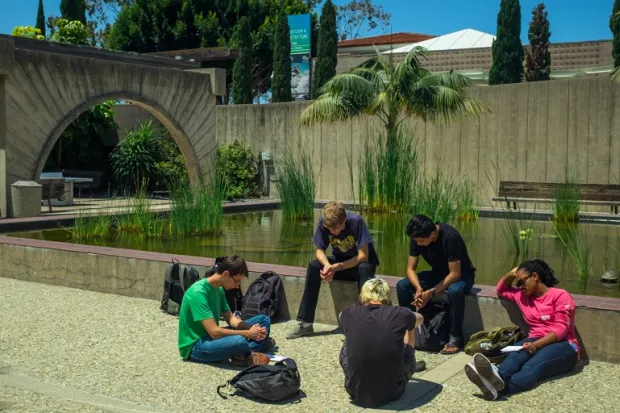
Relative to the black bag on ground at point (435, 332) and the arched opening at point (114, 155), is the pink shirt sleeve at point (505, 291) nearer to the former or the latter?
the black bag on ground at point (435, 332)

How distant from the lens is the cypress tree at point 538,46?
87.0ft

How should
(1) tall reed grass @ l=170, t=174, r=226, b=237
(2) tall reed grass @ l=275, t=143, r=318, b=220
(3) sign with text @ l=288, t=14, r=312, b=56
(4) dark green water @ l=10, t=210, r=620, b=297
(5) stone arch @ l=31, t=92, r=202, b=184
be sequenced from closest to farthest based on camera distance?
(4) dark green water @ l=10, t=210, r=620, b=297 → (1) tall reed grass @ l=170, t=174, r=226, b=237 → (2) tall reed grass @ l=275, t=143, r=318, b=220 → (5) stone arch @ l=31, t=92, r=202, b=184 → (3) sign with text @ l=288, t=14, r=312, b=56

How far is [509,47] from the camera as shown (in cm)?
2464

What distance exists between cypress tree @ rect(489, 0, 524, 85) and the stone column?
52.5 feet

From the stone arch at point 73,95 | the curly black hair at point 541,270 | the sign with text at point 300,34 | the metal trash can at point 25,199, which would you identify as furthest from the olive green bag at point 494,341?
the sign with text at point 300,34

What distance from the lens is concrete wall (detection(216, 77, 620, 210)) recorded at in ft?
43.2

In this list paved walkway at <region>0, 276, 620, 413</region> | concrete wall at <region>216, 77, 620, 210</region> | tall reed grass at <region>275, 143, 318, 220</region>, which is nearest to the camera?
paved walkway at <region>0, 276, 620, 413</region>

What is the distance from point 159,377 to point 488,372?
6.17 ft

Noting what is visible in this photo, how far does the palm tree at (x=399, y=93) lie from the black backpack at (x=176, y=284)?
694cm

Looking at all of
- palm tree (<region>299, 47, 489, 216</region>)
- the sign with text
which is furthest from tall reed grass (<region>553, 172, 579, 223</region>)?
the sign with text

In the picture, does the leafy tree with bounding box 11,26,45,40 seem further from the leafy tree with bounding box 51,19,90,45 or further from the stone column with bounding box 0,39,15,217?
the stone column with bounding box 0,39,15,217

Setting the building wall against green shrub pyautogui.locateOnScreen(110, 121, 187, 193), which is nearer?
green shrub pyautogui.locateOnScreen(110, 121, 187, 193)

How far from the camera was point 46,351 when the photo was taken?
17.4ft

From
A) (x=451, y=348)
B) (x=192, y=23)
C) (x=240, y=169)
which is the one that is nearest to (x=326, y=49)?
(x=192, y=23)
